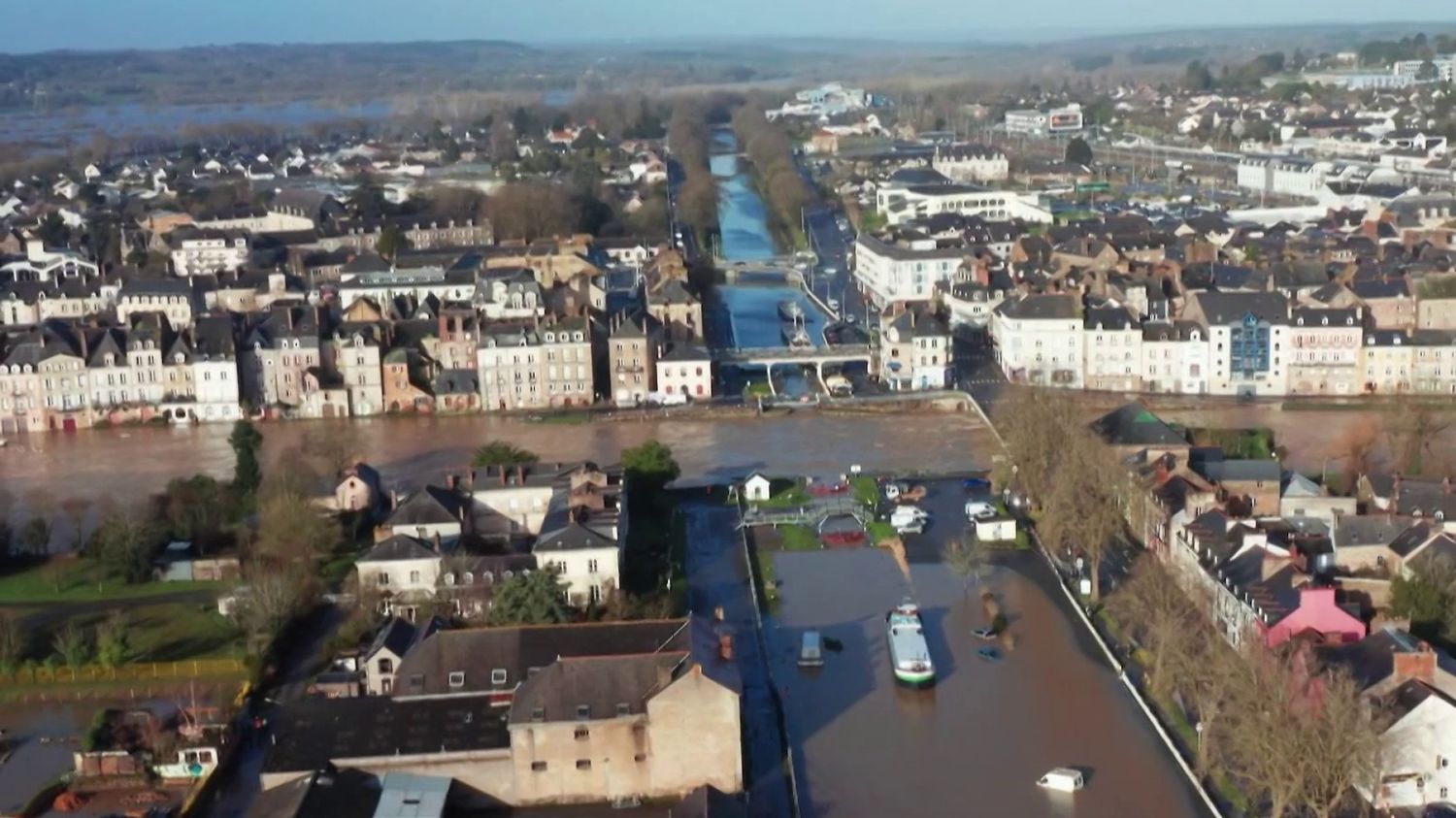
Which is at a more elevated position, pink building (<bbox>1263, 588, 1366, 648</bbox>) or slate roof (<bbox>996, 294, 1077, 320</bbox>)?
slate roof (<bbox>996, 294, 1077, 320</bbox>)

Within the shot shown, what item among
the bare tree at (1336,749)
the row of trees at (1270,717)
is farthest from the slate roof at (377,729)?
the bare tree at (1336,749)

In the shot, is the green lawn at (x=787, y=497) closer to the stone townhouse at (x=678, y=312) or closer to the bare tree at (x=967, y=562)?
the bare tree at (x=967, y=562)

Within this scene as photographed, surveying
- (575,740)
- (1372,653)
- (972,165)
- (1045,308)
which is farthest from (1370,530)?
(972,165)

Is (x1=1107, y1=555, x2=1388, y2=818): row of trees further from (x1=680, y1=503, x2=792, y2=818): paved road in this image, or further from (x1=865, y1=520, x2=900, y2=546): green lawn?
(x1=865, y1=520, x2=900, y2=546): green lawn

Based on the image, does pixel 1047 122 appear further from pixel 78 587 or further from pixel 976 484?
pixel 78 587

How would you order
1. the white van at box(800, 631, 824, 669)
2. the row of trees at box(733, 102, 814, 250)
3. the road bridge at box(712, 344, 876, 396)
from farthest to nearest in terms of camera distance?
the row of trees at box(733, 102, 814, 250) < the road bridge at box(712, 344, 876, 396) < the white van at box(800, 631, 824, 669)

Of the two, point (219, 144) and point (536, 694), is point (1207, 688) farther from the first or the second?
point (219, 144)

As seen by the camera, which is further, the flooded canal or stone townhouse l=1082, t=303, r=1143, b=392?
the flooded canal

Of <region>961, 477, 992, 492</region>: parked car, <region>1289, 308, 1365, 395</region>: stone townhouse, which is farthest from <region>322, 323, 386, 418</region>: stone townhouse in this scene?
<region>1289, 308, 1365, 395</region>: stone townhouse
